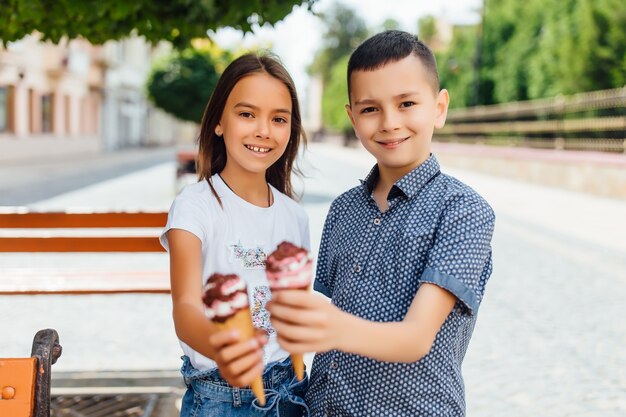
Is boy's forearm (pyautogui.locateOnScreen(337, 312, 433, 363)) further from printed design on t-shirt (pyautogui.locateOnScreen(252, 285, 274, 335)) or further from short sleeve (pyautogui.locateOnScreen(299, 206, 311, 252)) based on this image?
short sleeve (pyautogui.locateOnScreen(299, 206, 311, 252))

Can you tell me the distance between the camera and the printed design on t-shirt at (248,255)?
1812 mm

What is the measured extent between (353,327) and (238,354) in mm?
196

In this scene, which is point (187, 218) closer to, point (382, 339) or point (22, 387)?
point (22, 387)

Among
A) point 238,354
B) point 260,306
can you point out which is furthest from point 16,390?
point 238,354

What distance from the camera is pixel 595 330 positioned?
20.0 ft

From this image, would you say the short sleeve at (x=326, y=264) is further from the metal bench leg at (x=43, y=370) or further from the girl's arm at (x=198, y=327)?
the metal bench leg at (x=43, y=370)

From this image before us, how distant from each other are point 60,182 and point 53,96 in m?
14.8

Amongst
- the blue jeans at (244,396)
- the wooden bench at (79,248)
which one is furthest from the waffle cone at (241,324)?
the wooden bench at (79,248)

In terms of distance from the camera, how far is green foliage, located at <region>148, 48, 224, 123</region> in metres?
20.8

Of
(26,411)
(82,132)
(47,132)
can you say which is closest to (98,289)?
(26,411)

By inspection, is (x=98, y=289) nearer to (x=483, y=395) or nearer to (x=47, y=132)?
(x=483, y=395)

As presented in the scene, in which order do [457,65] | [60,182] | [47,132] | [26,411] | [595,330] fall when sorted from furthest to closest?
[457,65] → [47,132] → [60,182] → [595,330] → [26,411]

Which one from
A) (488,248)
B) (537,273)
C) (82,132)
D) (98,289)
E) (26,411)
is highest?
(488,248)

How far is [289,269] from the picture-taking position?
3.54ft
